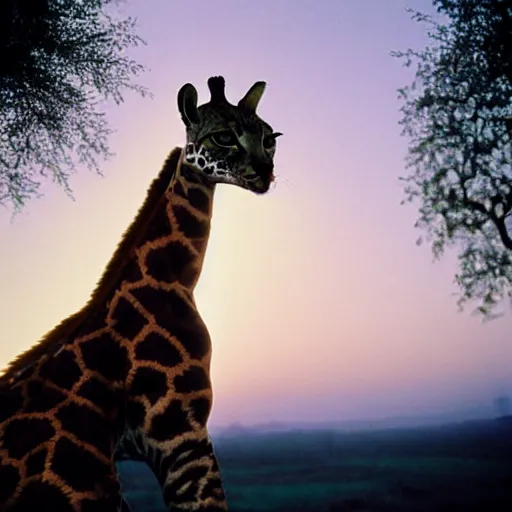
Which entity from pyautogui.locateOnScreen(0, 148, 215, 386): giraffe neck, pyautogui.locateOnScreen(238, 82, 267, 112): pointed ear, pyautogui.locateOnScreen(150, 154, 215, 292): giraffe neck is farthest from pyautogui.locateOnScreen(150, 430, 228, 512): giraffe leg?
pyautogui.locateOnScreen(238, 82, 267, 112): pointed ear

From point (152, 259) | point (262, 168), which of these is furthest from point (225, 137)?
point (152, 259)

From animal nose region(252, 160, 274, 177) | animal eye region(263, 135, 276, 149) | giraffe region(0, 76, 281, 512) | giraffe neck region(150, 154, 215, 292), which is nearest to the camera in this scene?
giraffe region(0, 76, 281, 512)

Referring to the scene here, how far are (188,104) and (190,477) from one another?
1.72 m

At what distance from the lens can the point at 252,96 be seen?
11.8 feet

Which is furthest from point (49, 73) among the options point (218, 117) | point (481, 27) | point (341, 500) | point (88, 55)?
point (341, 500)

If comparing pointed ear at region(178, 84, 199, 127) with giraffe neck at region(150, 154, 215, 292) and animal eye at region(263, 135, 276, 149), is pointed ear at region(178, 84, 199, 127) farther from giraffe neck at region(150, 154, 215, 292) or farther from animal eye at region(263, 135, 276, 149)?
animal eye at region(263, 135, 276, 149)

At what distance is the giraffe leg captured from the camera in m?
2.71

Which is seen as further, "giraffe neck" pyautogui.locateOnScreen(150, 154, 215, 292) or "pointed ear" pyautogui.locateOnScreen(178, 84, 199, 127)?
"pointed ear" pyautogui.locateOnScreen(178, 84, 199, 127)

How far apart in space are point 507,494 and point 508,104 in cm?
322

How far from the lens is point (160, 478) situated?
9.09 feet

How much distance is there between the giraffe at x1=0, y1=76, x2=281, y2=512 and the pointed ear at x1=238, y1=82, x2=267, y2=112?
0.32 m

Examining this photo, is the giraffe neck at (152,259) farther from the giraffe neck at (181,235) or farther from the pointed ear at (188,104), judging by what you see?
the pointed ear at (188,104)

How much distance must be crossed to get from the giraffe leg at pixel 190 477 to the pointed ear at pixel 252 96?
1680mm

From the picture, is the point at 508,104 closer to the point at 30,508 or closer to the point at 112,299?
the point at 112,299
